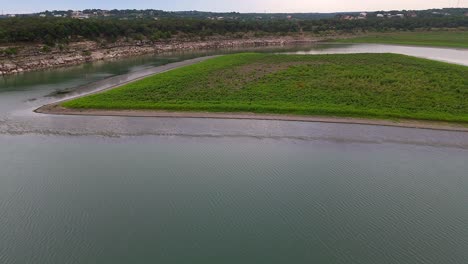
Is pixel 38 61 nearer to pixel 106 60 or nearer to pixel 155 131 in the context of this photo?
pixel 106 60

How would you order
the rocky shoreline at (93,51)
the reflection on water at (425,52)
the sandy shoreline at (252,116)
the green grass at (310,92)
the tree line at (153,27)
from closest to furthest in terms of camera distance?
the sandy shoreline at (252,116) < the green grass at (310,92) < the rocky shoreline at (93,51) < the reflection on water at (425,52) < the tree line at (153,27)

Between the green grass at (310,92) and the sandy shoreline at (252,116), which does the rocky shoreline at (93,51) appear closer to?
the green grass at (310,92)

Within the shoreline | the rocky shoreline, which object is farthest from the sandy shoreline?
the rocky shoreline

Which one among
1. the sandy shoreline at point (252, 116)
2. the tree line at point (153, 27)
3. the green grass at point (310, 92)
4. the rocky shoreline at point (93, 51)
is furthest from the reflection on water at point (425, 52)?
the tree line at point (153, 27)

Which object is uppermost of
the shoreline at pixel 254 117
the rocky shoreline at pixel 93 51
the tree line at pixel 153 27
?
the tree line at pixel 153 27

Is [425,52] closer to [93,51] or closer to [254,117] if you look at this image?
[254,117]

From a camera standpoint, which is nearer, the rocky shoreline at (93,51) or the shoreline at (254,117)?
the shoreline at (254,117)
